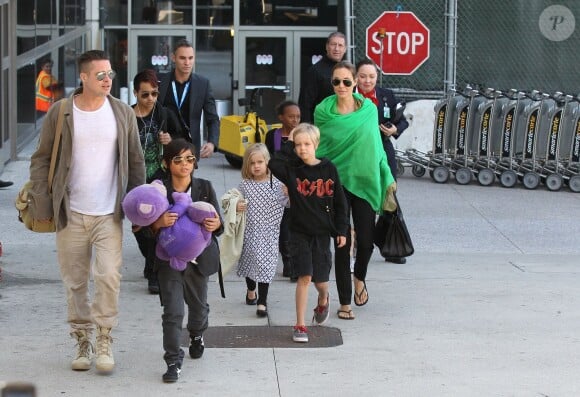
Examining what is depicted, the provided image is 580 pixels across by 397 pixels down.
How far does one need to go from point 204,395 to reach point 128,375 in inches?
21.8

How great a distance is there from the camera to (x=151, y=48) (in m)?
21.1

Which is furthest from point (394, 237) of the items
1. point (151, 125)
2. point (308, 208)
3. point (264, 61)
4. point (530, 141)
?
point (264, 61)

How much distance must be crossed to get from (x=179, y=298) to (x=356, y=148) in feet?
6.37

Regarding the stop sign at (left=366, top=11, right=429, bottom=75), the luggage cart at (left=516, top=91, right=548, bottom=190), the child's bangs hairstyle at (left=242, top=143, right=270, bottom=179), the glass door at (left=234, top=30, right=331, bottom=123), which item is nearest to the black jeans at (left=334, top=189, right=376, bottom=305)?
the child's bangs hairstyle at (left=242, top=143, right=270, bottom=179)

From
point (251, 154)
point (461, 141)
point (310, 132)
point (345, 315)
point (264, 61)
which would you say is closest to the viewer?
point (310, 132)

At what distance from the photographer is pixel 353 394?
6102 mm

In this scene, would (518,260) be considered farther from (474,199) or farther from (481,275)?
(474,199)

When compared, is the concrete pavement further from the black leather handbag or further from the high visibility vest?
the high visibility vest

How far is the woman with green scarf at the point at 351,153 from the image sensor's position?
7652 millimetres

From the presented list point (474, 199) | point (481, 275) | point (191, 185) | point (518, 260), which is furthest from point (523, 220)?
point (191, 185)

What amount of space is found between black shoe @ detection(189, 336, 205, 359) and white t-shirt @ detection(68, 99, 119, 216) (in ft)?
2.95

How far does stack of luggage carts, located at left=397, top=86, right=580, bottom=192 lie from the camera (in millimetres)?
13914

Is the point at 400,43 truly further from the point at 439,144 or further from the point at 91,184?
the point at 91,184

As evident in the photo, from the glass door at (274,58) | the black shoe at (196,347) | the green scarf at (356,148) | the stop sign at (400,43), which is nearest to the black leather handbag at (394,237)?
the green scarf at (356,148)
